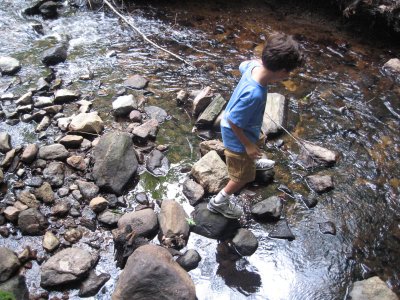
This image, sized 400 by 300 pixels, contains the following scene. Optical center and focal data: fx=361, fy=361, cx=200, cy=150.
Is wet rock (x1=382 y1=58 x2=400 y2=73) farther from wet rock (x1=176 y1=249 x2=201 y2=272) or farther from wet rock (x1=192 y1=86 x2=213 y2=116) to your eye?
wet rock (x1=176 y1=249 x2=201 y2=272)

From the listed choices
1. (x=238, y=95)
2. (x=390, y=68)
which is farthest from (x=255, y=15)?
(x=238, y=95)

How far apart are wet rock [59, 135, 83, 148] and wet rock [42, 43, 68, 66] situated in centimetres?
183

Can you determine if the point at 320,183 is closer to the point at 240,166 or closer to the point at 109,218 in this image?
the point at 240,166

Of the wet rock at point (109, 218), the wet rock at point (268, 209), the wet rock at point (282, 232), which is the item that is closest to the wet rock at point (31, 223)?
the wet rock at point (109, 218)

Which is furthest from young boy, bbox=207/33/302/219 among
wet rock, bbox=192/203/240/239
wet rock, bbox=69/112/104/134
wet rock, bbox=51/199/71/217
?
wet rock, bbox=69/112/104/134

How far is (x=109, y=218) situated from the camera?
3469 millimetres

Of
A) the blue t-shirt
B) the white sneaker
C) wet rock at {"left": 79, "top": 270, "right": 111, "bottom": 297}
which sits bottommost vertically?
wet rock at {"left": 79, "top": 270, "right": 111, "bottom": 297}

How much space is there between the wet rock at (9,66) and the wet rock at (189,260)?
3.80m

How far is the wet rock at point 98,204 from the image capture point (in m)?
3.54

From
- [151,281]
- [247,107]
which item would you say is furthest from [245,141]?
[151,281]

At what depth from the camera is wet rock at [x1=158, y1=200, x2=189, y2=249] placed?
336cm

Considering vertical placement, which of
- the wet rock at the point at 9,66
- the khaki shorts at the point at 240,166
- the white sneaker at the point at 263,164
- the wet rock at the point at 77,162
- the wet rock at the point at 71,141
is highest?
the khaki shorts at the point at 240,166

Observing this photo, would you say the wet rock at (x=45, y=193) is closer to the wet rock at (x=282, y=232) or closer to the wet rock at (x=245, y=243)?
the wet rock at (x=245, y=243)

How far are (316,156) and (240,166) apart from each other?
1450mm
